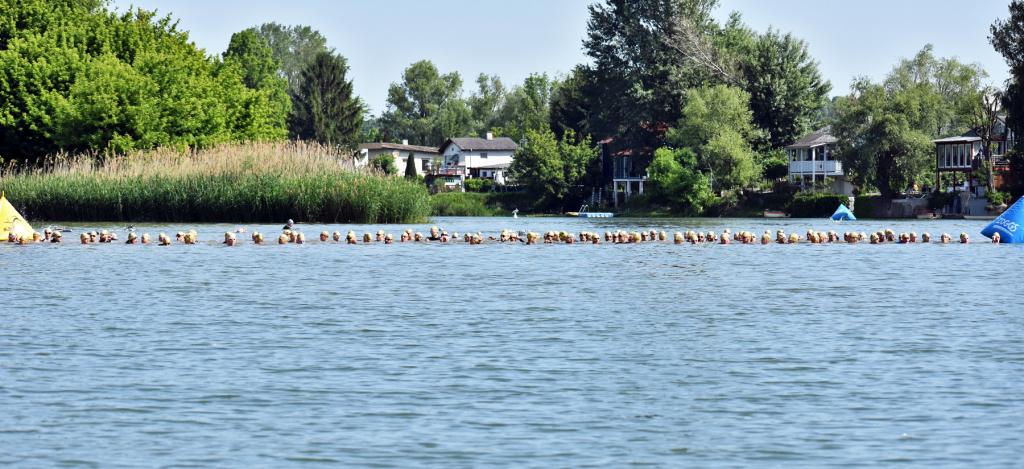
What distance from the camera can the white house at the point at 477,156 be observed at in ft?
567

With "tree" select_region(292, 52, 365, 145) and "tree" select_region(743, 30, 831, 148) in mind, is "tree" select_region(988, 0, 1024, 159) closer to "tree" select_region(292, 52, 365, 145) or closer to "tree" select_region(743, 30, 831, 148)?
"tree" select_region(743, 30, 831, 148)

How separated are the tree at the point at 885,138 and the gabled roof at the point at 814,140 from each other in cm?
1262

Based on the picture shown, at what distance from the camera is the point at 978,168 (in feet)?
349

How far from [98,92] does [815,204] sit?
164 feet

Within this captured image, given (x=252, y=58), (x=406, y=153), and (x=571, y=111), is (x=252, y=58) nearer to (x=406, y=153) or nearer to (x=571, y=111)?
(x=571, y=111)

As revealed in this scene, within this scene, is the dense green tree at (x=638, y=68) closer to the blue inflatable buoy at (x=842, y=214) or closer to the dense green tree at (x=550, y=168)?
the dense green tree at (x=550, y=168)

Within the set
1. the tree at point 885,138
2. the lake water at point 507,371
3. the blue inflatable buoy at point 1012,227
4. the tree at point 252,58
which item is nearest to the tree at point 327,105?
the tree at point 252,58

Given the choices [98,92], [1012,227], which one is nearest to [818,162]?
[98,92]

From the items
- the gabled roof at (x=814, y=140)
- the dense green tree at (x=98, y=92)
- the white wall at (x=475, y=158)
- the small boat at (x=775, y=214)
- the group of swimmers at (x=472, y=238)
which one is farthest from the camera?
the white wall at (x=475, y=158)

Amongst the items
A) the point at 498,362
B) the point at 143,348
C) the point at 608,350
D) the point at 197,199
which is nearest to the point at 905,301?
the point at 608,350

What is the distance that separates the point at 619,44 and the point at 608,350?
98.4 metres

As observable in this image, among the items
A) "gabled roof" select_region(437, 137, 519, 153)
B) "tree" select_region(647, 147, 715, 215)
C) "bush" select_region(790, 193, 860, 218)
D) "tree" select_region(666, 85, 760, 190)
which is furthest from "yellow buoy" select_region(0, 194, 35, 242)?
"gabled roof" select_region(437, 137, 519, 153)

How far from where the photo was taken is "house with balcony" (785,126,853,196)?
115 metres

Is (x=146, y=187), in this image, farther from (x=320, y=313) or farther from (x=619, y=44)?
(x=619, y=44)
